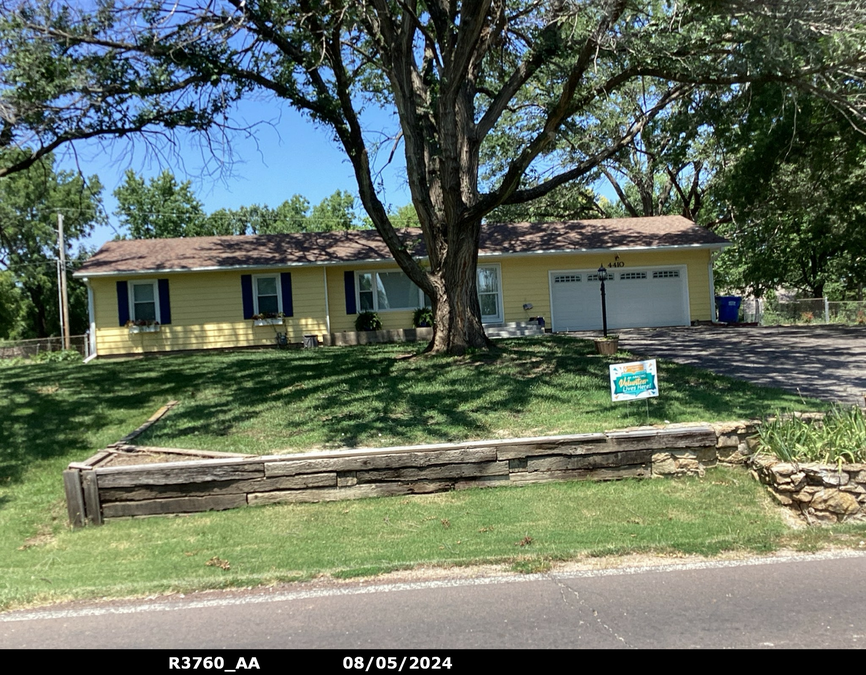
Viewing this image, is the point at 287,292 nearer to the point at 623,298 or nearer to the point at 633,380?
the point at 623,298

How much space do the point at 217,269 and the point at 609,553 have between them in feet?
53.5

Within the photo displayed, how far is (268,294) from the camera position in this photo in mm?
19906

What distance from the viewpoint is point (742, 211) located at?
67.7ft

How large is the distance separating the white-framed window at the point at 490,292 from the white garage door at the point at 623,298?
1814 millimetres

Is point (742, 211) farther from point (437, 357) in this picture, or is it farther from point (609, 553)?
point (609, 553)

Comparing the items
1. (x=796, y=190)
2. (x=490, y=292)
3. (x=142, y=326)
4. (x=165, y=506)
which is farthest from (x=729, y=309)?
(x=165, y=506)

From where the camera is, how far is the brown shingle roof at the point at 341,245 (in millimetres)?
19344

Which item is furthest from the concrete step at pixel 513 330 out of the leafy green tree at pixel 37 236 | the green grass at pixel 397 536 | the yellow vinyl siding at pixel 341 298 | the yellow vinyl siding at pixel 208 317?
the leafy green tree at pixel 37 236

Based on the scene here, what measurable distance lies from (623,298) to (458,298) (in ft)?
35.1

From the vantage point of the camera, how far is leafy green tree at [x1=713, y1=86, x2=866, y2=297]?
15.7m

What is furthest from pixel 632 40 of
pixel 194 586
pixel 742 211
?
pixel 742 211

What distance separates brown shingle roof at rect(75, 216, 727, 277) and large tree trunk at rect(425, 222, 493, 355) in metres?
7.06

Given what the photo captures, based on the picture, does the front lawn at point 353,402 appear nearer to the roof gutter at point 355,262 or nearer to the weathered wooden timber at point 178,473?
the weathered wooden timber at point 178,473

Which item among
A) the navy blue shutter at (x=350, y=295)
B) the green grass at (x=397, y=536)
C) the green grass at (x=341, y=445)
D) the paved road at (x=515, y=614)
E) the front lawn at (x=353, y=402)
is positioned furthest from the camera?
the navy blue shutter at (x=350, y=295)
